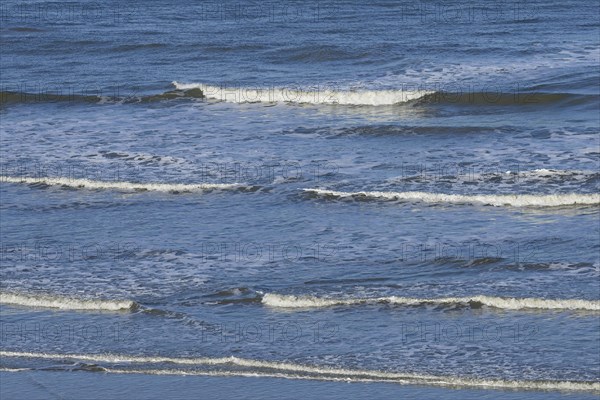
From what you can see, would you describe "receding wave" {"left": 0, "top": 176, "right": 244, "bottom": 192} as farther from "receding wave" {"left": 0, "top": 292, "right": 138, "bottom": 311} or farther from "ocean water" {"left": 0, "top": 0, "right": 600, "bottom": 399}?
"receding wave" {"left": 0, "top": 292, "right": 138, "bottom": 311}

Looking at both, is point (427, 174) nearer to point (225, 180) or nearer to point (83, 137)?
point (225, 180)

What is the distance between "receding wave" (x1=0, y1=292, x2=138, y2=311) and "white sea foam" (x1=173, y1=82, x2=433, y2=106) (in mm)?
10192

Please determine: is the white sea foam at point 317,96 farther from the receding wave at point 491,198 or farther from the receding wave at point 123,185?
the receding wave at point 491,198

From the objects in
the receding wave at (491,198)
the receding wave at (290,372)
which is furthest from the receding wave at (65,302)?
the receding wave at (491,198)

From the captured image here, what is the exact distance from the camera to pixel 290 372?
9805 mm

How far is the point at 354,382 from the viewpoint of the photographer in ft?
31.3

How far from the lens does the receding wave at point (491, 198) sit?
580 inches

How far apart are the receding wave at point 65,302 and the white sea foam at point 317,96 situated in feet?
33.4

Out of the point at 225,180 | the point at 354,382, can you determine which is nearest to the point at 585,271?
the point at 354,382

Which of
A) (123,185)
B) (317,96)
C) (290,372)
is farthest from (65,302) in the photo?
(317,96)

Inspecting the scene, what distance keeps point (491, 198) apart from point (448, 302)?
4.03m

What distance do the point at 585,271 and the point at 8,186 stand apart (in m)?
8.11

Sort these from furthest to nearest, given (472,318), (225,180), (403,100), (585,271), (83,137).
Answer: (403,100) → (83,137) → (225,180) → (585,271) → (472,318)

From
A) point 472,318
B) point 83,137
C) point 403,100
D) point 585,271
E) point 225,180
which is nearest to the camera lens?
point 472,318
